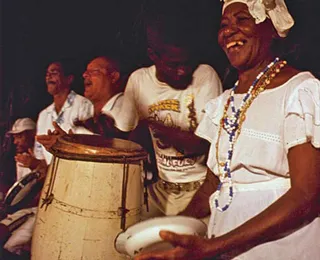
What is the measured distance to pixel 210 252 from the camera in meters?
1.53

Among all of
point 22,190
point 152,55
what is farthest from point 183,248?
point 22,190

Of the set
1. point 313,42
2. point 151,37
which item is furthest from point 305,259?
point 151,37

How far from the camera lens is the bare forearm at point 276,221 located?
1.47m

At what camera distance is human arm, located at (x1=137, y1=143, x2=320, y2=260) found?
4.81ft

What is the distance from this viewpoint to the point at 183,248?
1488 millimetres

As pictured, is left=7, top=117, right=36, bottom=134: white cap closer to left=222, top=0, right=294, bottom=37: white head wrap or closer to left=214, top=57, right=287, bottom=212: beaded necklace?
left=214, top=57, right=287, bottom=212: beaded necklace

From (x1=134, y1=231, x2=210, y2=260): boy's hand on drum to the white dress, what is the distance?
7.8 inches

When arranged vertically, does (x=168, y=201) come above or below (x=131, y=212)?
below

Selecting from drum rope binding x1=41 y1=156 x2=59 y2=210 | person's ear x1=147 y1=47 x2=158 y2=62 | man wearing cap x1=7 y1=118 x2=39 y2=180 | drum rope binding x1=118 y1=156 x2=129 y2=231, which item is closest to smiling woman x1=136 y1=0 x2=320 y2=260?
drum rope binding x1=118 y1=156 x2=129 y2=231

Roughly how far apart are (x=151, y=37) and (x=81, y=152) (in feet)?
4.35

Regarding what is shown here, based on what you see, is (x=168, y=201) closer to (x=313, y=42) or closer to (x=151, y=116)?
(x=151, y=116)

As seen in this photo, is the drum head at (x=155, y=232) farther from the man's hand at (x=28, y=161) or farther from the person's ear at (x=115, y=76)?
the man's hand at (x=28, y=161)

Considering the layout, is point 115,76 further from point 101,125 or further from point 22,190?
point 22,190

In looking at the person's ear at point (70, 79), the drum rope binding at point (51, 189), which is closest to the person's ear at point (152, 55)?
the person's ear at point (70, 79)
